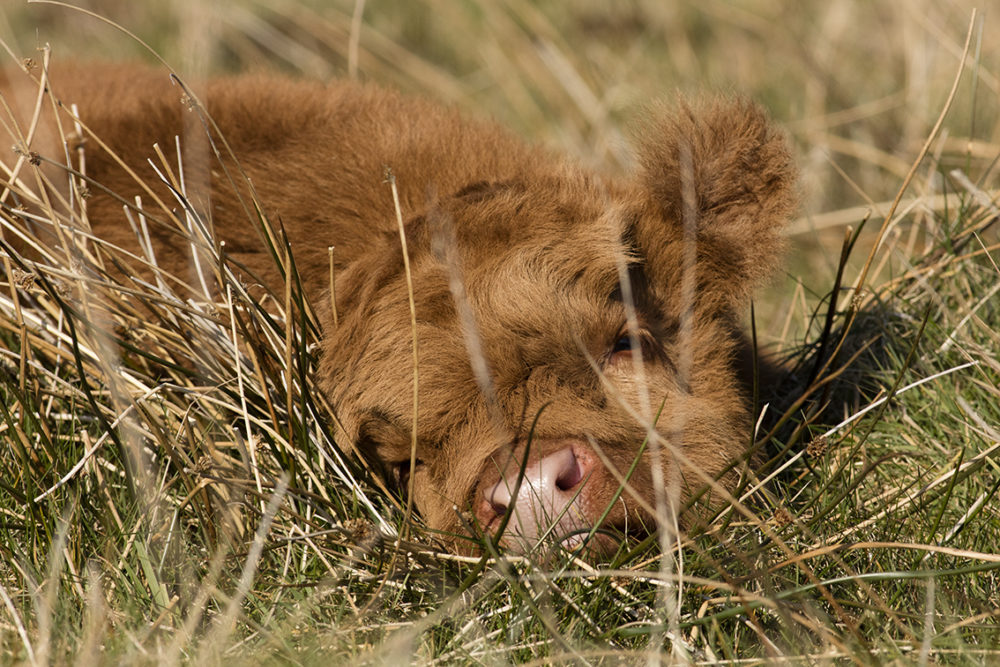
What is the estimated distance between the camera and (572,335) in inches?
130

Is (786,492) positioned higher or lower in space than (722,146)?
lower

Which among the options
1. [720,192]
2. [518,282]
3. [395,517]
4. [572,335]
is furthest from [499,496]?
[720,192]

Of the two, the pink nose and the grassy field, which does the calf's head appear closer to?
the pink nose

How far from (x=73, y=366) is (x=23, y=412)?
0.32 meters

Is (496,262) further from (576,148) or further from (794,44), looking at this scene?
(794,44)

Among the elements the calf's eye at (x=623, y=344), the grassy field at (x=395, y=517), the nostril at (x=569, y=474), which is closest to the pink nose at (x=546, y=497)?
the nostril at (x=569, y=474)

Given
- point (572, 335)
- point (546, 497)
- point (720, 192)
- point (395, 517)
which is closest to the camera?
point (546, 497)

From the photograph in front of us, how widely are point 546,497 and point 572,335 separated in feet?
1.75

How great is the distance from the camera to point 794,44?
7.38 metres

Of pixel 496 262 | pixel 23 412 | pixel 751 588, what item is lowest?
pixel 751 588

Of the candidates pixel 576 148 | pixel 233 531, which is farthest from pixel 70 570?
pixel 576 148

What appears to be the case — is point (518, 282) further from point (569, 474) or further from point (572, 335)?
point (569, 474)

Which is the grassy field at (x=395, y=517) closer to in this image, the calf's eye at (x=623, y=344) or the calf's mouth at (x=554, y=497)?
the calf's mouth at (x=554, y=497)

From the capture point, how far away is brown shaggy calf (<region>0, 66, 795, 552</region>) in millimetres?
3193
